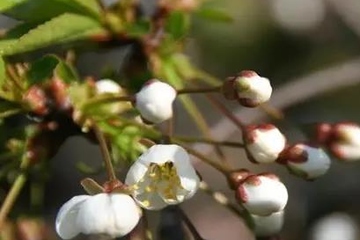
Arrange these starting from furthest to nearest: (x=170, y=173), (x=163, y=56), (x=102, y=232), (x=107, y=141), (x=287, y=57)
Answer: (x=287, y=57) → (x=163, y=56) → (x=107, y=141) → (x=170, y=173) → (x=102, y=232)

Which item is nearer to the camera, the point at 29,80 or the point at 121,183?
the point at 121,183

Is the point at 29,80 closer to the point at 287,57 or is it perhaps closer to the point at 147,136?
the point at 147,136

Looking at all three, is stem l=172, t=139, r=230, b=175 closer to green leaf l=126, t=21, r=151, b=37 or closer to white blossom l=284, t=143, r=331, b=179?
white blossom l=284, t=143, r=331, b=179

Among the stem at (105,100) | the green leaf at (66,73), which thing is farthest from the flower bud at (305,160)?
the green leaf at (66,73)

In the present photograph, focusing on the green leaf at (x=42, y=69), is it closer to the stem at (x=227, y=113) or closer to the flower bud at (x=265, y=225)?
the stem at (x=227, y=113)

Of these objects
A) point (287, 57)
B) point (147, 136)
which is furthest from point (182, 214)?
point (287, 57)

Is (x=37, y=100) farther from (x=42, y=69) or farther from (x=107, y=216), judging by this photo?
(x=107, y=216)

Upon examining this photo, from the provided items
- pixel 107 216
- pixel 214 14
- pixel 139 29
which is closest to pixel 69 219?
pixel 107 216
